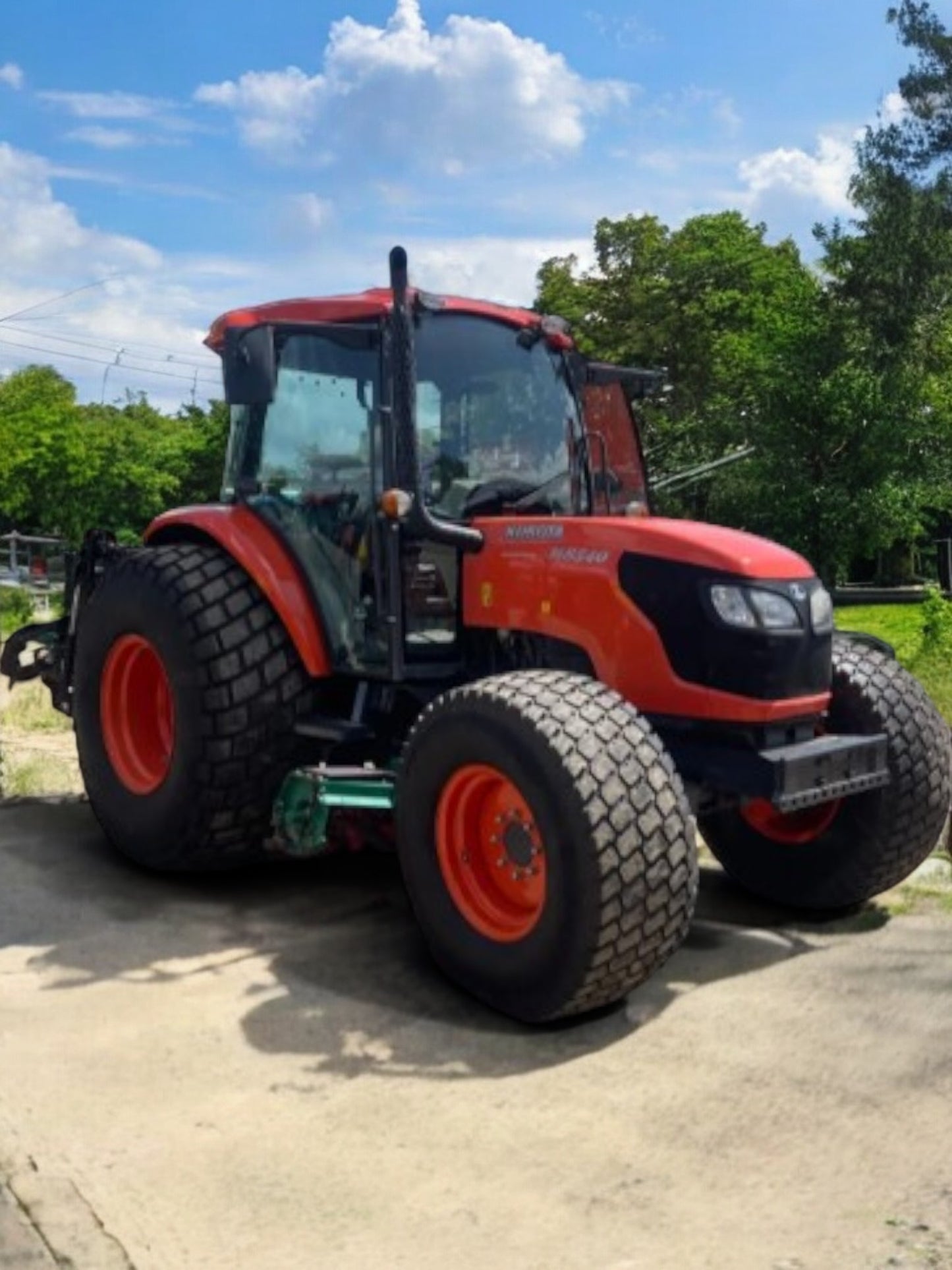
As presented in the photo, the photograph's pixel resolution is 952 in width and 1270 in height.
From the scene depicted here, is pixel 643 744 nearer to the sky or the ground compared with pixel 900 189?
nearer to the ground

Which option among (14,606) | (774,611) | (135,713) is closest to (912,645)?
(135,713)

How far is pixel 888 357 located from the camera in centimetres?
2742

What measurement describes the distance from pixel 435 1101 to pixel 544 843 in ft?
2.74

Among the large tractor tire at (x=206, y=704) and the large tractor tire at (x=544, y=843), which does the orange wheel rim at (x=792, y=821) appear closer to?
the large tractor tire at (x=544, y=843)

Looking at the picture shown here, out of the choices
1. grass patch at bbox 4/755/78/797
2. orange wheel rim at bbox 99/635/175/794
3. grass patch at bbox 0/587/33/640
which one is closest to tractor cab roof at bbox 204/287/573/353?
orange wheel rim at bbox 99/635/175/794

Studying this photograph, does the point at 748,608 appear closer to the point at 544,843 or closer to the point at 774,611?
the point at 774,611

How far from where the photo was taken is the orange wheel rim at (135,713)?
6.13 meters

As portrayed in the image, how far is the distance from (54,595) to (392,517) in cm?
2266

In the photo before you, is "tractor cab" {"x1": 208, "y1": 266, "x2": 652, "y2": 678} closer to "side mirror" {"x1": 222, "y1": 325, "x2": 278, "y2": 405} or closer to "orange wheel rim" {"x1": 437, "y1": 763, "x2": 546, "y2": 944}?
"side mirror" {"x1": 222, "y1": 325, "x2": 278, "y2": 405}

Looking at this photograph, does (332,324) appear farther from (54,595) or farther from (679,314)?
(679,314)

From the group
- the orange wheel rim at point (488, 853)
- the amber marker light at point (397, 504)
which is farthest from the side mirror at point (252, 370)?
the orange wheel rim at point (488, 853)

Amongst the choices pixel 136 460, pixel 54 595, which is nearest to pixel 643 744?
pixel 54 595

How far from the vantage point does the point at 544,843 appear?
168 inches

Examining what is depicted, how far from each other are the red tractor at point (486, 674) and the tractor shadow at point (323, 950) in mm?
165
